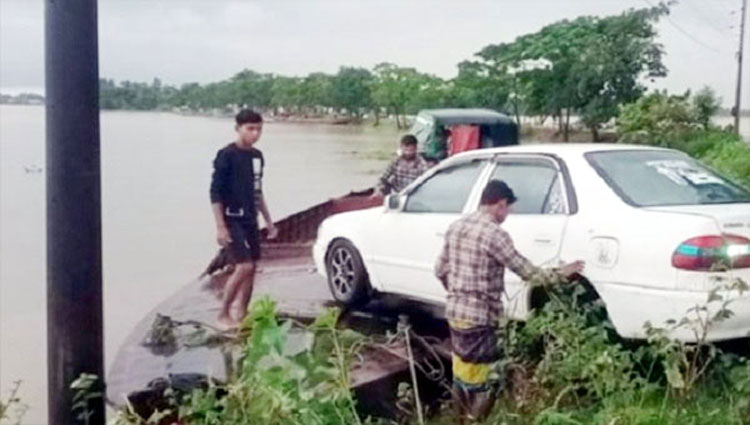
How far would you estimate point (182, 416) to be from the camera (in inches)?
156

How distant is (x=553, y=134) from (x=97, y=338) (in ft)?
76.7

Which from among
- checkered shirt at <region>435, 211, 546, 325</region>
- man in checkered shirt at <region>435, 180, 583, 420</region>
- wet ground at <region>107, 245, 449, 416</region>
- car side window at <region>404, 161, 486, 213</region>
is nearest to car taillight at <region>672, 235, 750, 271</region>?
man in checkered shirt at <region>435, 180, 583, 420</region>

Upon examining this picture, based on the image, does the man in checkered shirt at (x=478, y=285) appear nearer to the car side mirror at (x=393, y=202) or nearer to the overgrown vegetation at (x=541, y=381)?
the overgrown vegetation at (x=541, y=381)

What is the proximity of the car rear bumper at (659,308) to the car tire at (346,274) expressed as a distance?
8.99 ft

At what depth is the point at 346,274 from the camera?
27.8 feet

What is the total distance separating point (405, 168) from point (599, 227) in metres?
5.02

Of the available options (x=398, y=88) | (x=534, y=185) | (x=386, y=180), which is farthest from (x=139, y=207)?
(x=534, y=185)

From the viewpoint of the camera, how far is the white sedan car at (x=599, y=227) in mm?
5586

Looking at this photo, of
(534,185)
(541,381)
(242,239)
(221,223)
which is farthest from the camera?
(242,239)

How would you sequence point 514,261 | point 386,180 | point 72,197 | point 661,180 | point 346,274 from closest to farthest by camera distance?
1. point 72,197
2. point 514,261
3. point 661,180
4. point 346,274
5. point 386,180

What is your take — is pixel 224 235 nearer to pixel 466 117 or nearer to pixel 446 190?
pixel 446 190

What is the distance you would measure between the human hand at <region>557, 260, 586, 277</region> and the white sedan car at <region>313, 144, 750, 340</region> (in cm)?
9

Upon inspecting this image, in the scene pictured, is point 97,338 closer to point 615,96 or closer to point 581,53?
point 615,96

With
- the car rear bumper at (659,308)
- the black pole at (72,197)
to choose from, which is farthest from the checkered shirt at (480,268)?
the black pole at (72,197)
